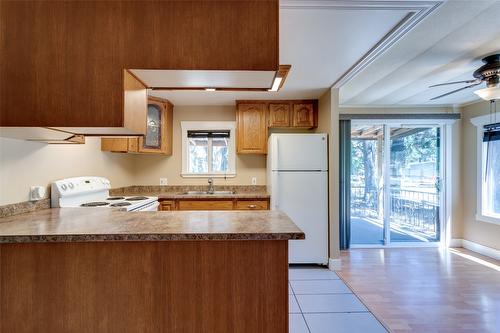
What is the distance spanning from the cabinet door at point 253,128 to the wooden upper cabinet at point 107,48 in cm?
243

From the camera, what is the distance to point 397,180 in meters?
4.50

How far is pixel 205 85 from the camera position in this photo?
1.78m

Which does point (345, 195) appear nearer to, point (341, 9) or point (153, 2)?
point (341, 9)

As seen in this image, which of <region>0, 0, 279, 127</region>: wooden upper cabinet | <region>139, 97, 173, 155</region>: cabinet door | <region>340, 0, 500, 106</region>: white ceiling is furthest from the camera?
<region>139, 97, 173, 155</region>: cabinet door

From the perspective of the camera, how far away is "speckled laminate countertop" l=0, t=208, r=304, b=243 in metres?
1.34

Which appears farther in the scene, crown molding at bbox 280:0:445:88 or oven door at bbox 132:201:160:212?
oven door at bbox 132:201:160:212

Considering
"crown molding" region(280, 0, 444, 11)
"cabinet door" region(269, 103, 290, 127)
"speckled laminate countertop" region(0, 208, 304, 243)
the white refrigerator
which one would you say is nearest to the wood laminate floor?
the white refrigerator

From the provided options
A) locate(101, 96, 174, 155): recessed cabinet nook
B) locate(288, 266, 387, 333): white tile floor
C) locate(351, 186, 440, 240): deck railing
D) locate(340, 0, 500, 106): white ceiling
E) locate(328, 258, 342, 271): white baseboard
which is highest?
locate(340, 0, 500, 106): white ceiling

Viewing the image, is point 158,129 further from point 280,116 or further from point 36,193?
point 36,193

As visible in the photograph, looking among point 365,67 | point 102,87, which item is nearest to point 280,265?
point 102,87

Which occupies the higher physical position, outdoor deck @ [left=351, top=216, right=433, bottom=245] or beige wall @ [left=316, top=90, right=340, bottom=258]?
beige wall @ [left=316, top=90, right=340, bottom=258]

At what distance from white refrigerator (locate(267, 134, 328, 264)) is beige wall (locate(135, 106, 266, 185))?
2.63 feet

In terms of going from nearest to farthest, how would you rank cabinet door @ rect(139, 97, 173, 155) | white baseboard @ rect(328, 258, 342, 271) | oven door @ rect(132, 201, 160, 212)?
oven door @ rect(132, 201, 160, 212) → white baseboard @ rect(328, 258, 342, 271) → cabinet door @ rect(139, 97, 173, 155)

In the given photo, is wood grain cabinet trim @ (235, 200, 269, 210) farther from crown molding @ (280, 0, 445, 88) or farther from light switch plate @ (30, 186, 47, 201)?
crown molding @ (280, 0, 445, 88)
